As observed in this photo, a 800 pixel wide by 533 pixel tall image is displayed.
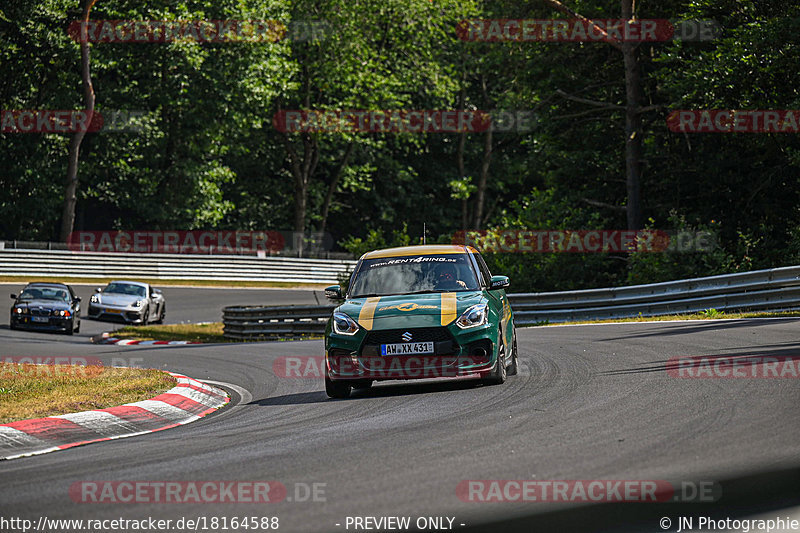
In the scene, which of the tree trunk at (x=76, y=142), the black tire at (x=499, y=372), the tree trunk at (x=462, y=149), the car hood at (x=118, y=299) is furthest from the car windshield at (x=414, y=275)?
the tree trunk at (x=462, y=149)

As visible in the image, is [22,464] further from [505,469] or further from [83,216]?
[83,216]

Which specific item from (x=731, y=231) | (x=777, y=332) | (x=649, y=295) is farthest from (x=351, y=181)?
(x=777, y=332)

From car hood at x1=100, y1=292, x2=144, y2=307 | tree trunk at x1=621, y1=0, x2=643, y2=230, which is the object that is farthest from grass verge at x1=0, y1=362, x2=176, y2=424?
tree trunk at x1=621, y1=0, x2=643, y2=230

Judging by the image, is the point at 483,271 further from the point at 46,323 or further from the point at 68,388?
the point at 46,323

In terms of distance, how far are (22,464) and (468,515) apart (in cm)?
375

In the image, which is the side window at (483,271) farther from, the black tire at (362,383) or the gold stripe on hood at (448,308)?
the black tire at (362,383)

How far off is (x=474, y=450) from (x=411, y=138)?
1957 inches

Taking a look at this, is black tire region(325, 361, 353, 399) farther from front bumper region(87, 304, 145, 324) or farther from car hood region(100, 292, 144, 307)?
car hood region(100, 292, 144, 307)

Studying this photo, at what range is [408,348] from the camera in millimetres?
10430

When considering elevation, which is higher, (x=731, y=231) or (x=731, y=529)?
(x=731, y=231)

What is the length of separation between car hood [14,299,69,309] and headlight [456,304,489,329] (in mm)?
18399

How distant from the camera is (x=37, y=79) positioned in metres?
47.9

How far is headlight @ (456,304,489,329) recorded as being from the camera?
10.6 metres

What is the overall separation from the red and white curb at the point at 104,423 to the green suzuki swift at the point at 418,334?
1569mm
